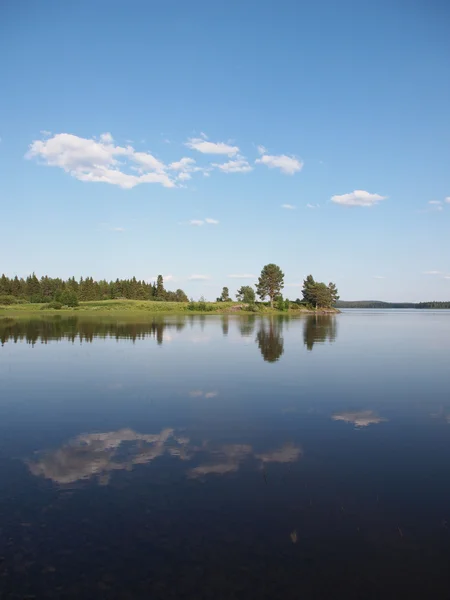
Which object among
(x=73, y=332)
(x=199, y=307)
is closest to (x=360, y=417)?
(x=73, y=332)

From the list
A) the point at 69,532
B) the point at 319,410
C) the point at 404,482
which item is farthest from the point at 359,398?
the point at 69,532

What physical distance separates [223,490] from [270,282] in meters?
179

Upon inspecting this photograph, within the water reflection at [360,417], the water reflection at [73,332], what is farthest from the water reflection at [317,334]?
the water reflection at [360,417]

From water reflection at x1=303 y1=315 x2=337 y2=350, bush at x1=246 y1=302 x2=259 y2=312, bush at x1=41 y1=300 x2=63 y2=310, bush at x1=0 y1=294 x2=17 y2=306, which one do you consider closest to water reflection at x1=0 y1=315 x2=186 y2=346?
water reflection at x1=303 y1=315 x2=337 y2=350

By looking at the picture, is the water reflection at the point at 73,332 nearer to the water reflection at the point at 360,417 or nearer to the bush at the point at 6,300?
the water reflection at the point at 360,417

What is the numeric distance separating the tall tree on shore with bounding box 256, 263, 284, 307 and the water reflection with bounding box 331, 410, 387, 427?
16948cm

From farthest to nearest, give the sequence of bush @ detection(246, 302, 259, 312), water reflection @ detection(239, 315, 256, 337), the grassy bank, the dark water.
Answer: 1. bush @ detection(246, 302, 259, 312)
2. the grassy bank
3. water reflection @ detection(239, 315, 256, 337)
4. the dark water

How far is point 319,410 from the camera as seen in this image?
19.6m

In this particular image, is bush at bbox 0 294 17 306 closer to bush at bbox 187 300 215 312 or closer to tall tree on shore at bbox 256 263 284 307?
bush at bbox 187 300 215 312

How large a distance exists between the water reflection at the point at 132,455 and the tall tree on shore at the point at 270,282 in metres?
174

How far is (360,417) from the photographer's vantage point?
18.6m

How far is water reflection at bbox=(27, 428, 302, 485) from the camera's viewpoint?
12430 mm

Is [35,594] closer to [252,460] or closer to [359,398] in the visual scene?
[252,460]

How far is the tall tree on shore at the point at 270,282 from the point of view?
18800 cm
